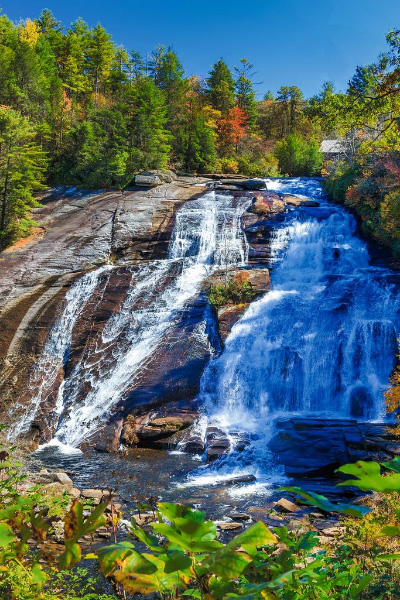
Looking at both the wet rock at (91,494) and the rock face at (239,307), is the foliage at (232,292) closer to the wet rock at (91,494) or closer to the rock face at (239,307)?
the rock face at (239,307)

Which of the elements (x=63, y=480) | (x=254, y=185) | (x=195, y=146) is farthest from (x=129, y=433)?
(x=195, y=146)

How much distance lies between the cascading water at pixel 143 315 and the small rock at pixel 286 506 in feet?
22.0

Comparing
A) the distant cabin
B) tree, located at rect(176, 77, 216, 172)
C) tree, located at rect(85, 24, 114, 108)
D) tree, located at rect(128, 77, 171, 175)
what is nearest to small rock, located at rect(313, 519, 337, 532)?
tree, located at rect(128, 77, 171, 175)

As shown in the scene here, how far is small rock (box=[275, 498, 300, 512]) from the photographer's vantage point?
27.3 ft

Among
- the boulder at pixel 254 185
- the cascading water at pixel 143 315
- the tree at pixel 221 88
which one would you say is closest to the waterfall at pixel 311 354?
the cascading water at pixel 143 315

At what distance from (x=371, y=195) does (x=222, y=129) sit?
25.7 meters

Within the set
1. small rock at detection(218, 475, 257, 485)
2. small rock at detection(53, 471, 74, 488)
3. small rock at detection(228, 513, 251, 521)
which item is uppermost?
small rock at detection(53, 471, 74, 488)

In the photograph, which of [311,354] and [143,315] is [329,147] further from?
[311,354]

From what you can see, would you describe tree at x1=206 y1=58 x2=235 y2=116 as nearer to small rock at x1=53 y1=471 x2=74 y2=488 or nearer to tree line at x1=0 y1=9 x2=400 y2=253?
tree line at x1=0 y1=9 x2=400 y2=253

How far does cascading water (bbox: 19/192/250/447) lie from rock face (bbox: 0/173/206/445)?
0.43 metres

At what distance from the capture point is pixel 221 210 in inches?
913

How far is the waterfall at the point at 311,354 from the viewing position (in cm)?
1366

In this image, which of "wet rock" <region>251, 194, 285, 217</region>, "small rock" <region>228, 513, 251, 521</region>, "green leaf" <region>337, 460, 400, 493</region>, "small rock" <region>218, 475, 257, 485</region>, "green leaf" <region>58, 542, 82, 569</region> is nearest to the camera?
"green leaf" <region>337, 460, 400, 493</region>

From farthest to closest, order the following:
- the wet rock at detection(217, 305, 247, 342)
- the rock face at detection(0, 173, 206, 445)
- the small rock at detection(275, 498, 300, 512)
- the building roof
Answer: the building roof → the rock face at detection(0, 173, 206, 445) → the wet rock at detection(217, 305, 247, 342) → the small rock at detection(275, 498, 300, 512)
